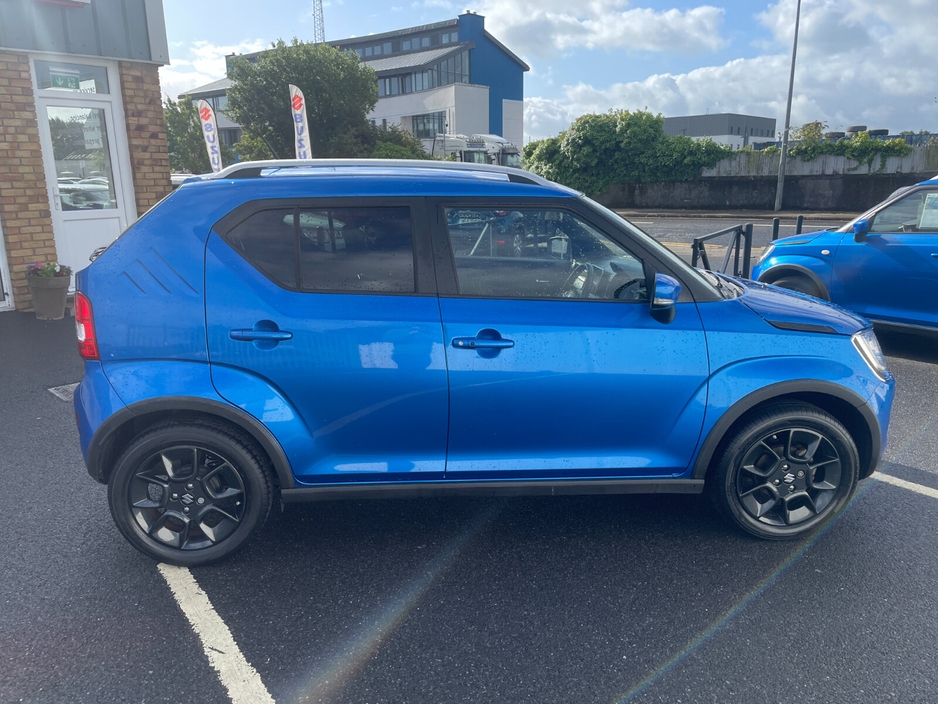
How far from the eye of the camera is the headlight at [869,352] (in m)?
3.39

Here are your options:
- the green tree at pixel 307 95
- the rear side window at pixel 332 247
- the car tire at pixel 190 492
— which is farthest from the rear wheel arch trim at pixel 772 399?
the green tree at pixel 307 95

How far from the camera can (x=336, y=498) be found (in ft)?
10.7

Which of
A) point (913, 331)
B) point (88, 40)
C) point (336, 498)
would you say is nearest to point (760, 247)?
point (913, 331)

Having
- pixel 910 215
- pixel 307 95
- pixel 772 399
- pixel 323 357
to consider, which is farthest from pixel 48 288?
pixel 307 95

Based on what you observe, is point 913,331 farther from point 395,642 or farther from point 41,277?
point 41,277

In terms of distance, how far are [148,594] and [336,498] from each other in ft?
2.93

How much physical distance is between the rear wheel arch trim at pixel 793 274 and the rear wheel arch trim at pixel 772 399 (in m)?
4.05

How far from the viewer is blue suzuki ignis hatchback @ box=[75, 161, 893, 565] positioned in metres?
3.08

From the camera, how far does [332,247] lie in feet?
10.4

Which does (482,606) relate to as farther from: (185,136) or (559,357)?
(185,136)

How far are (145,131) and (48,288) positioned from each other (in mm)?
2671

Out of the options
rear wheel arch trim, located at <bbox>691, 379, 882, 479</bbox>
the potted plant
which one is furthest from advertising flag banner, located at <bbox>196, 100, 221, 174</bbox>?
rear wheel arch trim, located at <bbox>691, 379, 882, 479</bbox>

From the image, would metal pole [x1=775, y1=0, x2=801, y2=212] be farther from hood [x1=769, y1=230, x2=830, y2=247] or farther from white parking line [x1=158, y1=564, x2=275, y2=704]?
white parking line [x1=158, y1=564, x2=275, y2=704]

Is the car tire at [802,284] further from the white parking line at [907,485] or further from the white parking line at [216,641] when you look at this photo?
the white parking line at [216,641]
